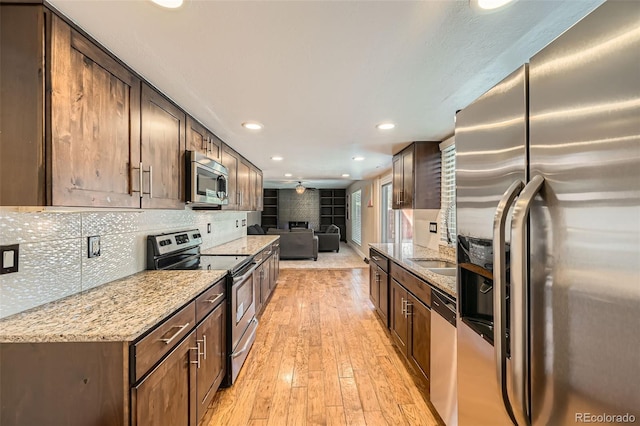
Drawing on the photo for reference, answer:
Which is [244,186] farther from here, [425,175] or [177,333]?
[177,333]

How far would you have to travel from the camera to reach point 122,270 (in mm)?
1855

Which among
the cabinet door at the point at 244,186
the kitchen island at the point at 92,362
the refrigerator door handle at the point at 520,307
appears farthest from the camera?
the cabinet door at the point at 244,186

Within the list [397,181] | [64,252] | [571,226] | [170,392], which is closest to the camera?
[571,226]

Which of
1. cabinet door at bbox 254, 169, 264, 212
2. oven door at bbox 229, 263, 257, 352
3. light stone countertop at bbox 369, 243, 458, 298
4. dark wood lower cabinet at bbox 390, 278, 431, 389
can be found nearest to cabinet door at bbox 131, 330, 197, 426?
oven door at bbox 229, 263, 257, 352

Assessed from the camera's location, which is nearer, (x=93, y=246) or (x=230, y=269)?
(x=93, y=246)

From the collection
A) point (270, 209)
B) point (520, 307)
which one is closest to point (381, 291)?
point (520, 307)

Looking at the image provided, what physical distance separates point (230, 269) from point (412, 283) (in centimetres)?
143

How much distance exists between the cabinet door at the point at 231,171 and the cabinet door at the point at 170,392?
1949 mm

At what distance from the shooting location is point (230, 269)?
2.14 meters

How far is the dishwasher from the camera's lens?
152cm

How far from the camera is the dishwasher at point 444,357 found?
4.98 ft

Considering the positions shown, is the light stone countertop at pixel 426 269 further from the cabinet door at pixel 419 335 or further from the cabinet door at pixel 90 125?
the cabinet door at pixel 90 125

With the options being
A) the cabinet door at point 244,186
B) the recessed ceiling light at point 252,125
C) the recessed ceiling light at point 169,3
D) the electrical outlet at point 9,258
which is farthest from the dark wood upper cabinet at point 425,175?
the electrical outlet at point 9,258

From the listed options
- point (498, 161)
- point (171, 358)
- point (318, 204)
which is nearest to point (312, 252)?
point (318, 204)
